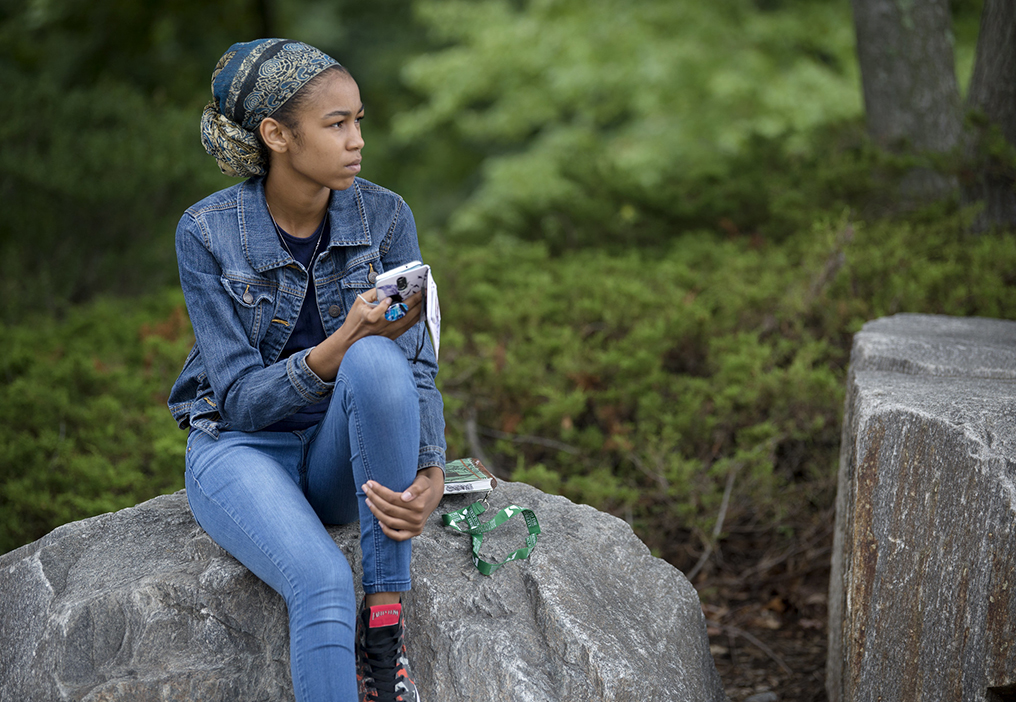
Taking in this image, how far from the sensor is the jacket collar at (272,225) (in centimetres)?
234

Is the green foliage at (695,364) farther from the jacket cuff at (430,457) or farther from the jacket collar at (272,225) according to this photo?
the jacket collar at (272,225)

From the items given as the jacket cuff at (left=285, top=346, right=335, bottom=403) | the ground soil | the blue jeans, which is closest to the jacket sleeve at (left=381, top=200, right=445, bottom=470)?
the blue jeans

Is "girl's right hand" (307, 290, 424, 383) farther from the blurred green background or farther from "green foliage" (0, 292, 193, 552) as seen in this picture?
"green foliage" (0, 292, 193, 552)

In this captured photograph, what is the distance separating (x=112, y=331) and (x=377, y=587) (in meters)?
3.77

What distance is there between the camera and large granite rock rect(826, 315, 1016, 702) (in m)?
2.15

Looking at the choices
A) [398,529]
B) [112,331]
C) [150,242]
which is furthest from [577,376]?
[150,242]

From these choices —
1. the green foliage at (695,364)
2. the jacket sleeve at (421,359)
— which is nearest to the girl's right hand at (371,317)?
the jacket sleeve at (421,359)

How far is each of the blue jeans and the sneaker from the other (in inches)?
2.0

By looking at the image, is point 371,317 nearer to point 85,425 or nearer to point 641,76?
point 85,425

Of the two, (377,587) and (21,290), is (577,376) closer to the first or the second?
(377,587)

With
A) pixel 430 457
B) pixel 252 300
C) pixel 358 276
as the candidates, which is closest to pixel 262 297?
pixel 252 300

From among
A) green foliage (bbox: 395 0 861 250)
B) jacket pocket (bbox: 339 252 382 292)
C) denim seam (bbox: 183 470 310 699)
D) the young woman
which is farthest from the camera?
green foliage (bbox: 395 0 861 250)

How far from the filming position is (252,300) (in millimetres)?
2324

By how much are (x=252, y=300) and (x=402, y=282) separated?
46 cm
